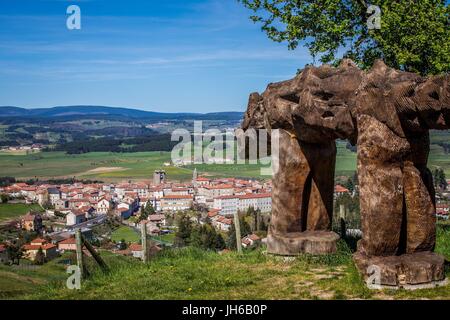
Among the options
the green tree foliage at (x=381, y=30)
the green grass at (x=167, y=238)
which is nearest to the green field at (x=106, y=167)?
the green grass at (x=167, y=238)

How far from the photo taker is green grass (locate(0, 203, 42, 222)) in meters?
81.6

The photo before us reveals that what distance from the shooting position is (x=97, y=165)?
166 m

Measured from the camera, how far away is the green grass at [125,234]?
66812mm

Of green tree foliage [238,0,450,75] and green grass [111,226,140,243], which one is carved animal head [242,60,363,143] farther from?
green grass [111,226,140,243]

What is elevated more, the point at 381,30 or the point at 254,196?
the point at 381,30

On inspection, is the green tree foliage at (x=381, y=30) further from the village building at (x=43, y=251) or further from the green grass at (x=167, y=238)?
the green grass at (x=167, y=238)

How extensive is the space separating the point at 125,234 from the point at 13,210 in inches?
970

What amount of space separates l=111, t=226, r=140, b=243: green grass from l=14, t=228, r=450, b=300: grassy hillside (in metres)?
54.7

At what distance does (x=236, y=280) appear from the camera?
10.5m

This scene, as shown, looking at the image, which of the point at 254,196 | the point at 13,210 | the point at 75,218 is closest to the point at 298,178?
the point at 254,196

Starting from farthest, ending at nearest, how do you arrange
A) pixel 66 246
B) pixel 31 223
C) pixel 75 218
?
1. pixel 75 218
2. pixel 31 223
3. pixel 66 246

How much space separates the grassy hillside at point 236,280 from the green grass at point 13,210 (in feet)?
237

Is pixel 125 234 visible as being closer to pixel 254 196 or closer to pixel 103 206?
pixel 254 196

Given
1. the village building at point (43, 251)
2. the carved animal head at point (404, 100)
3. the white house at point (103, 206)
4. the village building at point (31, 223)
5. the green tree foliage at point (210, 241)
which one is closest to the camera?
the carved animal head at point (404, 100)
